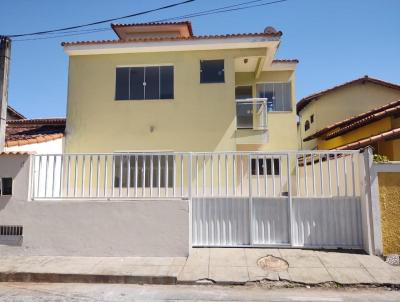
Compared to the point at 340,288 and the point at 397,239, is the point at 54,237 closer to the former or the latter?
the point at 340,288

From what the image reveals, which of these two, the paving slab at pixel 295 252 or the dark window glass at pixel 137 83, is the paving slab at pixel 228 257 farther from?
the dark window glass at pixel 137 83

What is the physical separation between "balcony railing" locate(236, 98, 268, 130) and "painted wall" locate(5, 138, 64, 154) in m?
6.49

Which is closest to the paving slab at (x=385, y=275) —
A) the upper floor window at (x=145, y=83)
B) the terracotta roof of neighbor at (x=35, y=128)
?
the upper floor window at (x=145, y=83)

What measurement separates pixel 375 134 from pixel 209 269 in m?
8.89

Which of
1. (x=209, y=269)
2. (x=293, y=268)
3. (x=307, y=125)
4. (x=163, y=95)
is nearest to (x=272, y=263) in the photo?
(x=293, y=268)

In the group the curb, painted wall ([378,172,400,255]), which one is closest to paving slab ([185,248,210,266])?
the curb

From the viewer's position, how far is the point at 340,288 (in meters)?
5.64

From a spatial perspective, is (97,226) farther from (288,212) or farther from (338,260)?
(338,260)

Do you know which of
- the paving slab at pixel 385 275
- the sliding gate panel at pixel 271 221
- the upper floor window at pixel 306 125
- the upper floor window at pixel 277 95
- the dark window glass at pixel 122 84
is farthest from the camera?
the upper floor window at pixel 306 125

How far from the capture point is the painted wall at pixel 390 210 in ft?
22.2

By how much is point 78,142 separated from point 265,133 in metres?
6.92

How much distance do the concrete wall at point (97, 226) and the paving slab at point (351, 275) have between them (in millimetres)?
2918

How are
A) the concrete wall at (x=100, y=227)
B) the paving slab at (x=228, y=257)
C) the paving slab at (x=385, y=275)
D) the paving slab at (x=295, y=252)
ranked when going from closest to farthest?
the paving slab at (x=385, y=275) → the paving slab at (x=228, y=257) → the paving slab at (x=295, y=252) → the concrete wall at (x=100, y=227)

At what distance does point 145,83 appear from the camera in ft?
41.2
